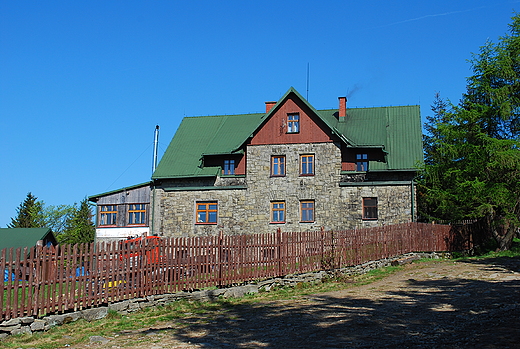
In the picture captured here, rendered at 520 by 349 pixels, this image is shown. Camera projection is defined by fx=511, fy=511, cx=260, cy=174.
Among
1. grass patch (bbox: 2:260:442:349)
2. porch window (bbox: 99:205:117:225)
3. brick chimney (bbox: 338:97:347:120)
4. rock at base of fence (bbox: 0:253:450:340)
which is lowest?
grass patch (bbox: 2:260:442:349)

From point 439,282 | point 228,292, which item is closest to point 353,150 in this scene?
point 439,282

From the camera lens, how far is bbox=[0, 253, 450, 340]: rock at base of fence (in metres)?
11.7

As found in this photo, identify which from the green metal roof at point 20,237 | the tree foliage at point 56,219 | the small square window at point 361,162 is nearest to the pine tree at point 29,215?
the tree foliage at point 56,219

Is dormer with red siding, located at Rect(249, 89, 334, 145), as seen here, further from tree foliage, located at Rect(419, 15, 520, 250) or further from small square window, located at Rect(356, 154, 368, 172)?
tree foliage, located at Rect(419, 15, 520, 250)

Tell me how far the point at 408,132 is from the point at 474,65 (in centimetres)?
619

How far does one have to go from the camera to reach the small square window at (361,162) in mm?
30641

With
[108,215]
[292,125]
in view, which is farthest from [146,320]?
[108,215]

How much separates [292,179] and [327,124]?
3.91m

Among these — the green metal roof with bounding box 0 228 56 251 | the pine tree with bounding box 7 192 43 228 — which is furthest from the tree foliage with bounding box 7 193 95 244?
the green metal roof with bounding box 0 228 56 251

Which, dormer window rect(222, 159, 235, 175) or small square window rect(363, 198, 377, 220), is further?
dormer window rect(222, 159, 235, 175)

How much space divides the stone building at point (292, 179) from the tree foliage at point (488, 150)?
2.10m

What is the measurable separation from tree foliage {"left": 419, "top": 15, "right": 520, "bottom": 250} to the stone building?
2104mm

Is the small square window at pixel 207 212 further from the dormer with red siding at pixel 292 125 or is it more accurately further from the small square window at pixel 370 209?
the small square window at pixel 370 209

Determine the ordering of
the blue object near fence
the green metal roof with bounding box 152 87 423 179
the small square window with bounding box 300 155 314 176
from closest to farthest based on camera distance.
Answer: the blue object near fence
the green metal roof with bounding box 152 87 423 179
the small square window with bounding box 300 155 314 176
